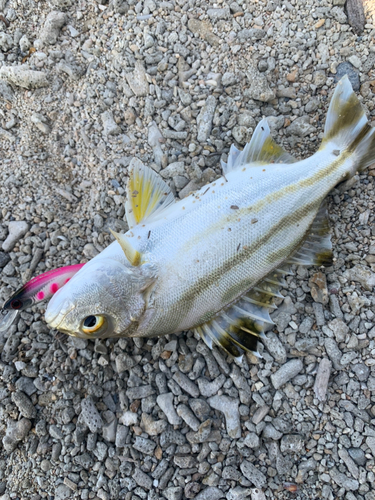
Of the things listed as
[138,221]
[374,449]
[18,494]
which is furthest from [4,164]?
[374,449]

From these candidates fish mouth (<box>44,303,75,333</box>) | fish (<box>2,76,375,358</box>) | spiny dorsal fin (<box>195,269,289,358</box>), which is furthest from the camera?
spiny dorsal fin (<box>195,269,289,358</box>)

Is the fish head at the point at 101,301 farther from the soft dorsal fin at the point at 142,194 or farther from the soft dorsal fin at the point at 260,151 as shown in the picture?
the soft dorsal fin at the point at 260,151

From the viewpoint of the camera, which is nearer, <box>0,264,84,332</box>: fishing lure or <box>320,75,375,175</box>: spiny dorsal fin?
<box>0,264,84,332</box>: fishing lure

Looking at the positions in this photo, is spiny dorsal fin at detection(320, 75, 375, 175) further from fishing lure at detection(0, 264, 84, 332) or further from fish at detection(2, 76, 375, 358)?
fishing lure at detection(0, 264, 84, 332)

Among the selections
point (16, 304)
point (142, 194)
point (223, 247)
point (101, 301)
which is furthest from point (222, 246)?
point (16, 304)

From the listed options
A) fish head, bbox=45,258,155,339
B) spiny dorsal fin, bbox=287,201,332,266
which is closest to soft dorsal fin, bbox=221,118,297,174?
spiny dorsal fin, bbox=287,201,332,266

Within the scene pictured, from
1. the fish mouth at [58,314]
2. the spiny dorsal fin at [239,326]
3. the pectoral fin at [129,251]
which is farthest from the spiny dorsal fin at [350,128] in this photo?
the fish mouth at [58,314]

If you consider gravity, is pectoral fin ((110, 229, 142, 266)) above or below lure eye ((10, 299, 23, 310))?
above

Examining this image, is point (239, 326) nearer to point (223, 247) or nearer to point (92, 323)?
point (223, 247)
